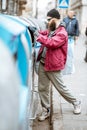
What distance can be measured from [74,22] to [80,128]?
27.4 feet

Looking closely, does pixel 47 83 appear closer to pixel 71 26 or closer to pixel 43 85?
pixel 43 85

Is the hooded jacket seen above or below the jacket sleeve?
below

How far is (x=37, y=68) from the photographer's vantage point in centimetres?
633

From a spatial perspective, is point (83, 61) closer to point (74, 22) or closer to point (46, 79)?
point (74, 22)

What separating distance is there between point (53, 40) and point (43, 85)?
88 centimetres

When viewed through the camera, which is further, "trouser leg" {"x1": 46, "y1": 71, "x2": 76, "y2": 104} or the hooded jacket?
the hooded jacket

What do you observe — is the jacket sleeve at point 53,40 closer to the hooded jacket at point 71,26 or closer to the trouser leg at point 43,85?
the trouser leg at point 43,85

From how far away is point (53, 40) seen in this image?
5.73 metres

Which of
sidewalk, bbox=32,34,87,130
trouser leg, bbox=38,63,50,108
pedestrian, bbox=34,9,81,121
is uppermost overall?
pedestrian, bbox=34,9,81,121

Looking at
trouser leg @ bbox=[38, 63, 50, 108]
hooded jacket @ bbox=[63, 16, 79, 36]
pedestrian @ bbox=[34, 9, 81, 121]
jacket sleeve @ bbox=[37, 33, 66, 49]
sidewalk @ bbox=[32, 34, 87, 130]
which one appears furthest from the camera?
hooded jacket @ bbox=[63, 16, 79, 36]

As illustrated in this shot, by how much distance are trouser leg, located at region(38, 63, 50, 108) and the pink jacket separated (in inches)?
7.8

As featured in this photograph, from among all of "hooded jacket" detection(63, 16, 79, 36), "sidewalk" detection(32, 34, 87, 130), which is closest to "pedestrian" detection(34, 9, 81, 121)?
"sidewalk" detection(32, 34, 87, 130)

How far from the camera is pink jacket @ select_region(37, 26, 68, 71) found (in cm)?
578

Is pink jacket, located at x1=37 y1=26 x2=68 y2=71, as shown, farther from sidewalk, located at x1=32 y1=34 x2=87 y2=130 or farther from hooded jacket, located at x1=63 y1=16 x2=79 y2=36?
hooded jacket, located at x1=63 y1=16 x2=79 y2=36
